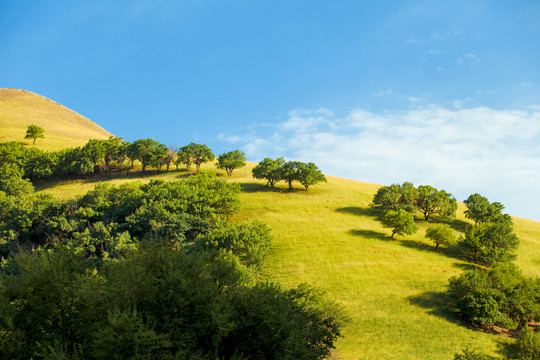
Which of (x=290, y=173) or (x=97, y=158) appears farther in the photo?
(x=97, y=158)

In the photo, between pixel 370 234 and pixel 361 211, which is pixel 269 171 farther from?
pixel 370 234

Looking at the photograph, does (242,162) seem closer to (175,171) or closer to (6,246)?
(175,171)

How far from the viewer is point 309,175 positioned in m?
83.7

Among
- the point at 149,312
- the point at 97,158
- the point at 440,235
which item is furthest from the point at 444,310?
the point at 97,158

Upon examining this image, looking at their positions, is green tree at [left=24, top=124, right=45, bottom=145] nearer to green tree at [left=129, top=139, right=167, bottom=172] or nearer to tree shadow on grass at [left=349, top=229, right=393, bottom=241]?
green tree at [left=129, top=139, right=167, bottom=172]

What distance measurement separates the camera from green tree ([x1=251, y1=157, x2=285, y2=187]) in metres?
85.2

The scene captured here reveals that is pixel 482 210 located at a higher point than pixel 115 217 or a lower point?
higher

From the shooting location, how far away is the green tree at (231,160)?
322ft

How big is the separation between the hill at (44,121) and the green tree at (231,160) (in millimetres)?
66967

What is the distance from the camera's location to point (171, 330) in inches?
663

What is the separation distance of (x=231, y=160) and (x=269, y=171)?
18733 mm

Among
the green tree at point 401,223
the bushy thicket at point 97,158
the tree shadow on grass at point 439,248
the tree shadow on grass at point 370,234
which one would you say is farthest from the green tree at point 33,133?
the tree shadow on grass at point 439,248

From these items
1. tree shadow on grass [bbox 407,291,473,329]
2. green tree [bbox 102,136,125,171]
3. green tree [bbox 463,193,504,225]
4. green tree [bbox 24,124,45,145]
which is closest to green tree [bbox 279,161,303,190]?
green tree [bbox 463,193,504,225]

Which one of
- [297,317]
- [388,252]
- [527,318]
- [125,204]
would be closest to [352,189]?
[388,252]
